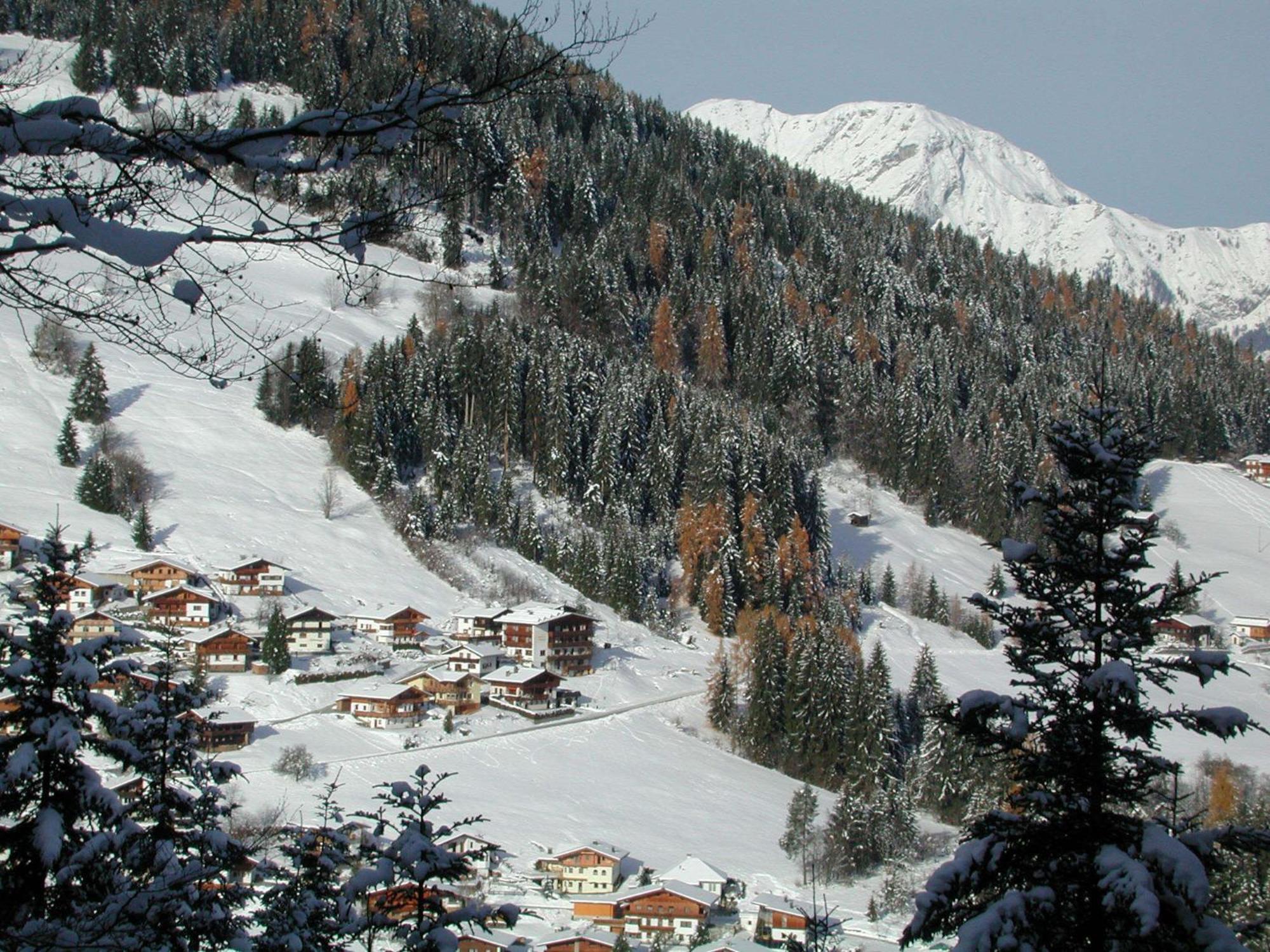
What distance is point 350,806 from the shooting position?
2856 cm

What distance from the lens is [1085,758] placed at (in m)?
5.73

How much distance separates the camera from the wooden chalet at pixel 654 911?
25500 mm

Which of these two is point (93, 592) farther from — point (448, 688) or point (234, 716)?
point (448, 688)

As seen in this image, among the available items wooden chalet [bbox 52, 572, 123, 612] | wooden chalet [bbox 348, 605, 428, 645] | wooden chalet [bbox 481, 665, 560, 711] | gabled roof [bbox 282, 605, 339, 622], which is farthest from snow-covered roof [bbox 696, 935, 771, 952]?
wooden chalet [bbox 52, 572, 123, 612]

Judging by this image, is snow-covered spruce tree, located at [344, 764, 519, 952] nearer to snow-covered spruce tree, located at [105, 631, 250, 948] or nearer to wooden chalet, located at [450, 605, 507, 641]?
snow-covered spruce tree, located at [105, 631, 250, 948]

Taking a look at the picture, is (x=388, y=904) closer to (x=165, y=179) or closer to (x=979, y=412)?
(x=165, y=179)

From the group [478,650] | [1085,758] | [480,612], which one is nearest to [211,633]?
[478,650]

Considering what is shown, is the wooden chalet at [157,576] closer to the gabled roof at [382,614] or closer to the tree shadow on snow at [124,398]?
the gabled roof at [382,614]

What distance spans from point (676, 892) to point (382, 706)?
14995 mm

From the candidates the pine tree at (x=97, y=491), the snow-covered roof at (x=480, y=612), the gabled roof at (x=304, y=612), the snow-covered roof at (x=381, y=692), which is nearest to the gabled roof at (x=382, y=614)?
the gabled roof at (x=304, y=612)

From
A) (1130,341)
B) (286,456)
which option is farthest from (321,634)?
(1130,341)

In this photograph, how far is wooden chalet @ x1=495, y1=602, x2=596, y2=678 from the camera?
44562 millimetres

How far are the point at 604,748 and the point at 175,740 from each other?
3015 centimetres

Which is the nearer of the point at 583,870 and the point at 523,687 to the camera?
the point at 583,870
